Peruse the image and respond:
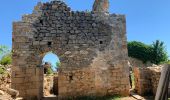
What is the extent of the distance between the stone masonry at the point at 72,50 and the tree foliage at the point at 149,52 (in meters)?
18.6

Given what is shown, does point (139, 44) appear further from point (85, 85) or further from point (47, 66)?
point (85, 85)

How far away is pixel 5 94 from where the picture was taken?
8609mm

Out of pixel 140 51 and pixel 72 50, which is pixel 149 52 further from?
pixel 72 50

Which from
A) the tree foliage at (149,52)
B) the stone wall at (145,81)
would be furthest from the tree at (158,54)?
the stone wall at (145,81)

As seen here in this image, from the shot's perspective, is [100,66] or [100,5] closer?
[100,66]

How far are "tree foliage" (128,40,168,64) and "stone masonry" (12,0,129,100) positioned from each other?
18572mm

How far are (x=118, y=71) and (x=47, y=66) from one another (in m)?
8.17

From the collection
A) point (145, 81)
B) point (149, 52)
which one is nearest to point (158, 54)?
point (149, 52)

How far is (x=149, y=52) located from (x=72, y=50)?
66.2 feet

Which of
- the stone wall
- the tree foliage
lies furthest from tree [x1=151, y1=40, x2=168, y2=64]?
the stone wall

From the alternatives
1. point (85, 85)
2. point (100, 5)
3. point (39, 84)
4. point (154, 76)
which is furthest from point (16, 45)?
point (154, 76)

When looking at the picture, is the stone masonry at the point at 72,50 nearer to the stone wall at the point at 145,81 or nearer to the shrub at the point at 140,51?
the stone wall at the point at 145,81

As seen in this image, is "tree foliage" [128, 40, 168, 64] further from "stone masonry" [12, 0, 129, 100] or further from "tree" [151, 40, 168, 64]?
"stone masonry" [12, 0, 129, 100]

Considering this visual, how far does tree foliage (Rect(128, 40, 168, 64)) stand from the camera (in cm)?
3073
